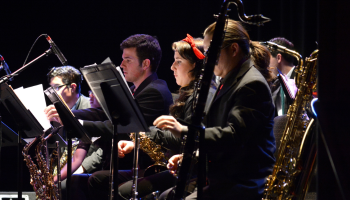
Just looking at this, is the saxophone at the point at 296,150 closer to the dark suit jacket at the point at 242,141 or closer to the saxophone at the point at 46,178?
the dark suit jacket at the point at 242,141

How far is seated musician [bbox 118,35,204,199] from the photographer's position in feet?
9.45

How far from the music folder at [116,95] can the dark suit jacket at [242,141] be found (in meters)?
0.56

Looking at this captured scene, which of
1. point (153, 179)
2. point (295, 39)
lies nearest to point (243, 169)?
point (153, 179)

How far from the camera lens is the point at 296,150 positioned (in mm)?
2180

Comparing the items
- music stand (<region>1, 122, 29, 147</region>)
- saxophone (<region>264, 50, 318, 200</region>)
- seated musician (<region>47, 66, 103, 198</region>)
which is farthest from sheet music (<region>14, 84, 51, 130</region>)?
saxophone (<region>264, 50, 318, 200</region>)

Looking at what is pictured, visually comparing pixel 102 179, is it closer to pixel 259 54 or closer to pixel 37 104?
pixel 37 104

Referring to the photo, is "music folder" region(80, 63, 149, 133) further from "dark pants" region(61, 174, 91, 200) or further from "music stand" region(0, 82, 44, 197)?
"dark pants" region(61, 174, 91, 200)

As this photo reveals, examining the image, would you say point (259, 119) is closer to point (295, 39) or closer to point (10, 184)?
point (295, 39)

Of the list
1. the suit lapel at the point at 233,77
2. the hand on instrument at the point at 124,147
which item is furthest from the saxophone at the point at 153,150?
the suit lapel at the point at 233,77

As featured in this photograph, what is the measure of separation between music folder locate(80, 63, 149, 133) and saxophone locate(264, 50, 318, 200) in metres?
0.90

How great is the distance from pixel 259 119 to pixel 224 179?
0.41 m

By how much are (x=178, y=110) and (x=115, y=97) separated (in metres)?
0.91

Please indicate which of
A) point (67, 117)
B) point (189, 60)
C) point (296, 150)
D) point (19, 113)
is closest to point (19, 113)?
point (19, 113)

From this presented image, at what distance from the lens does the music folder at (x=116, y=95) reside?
89.3 inches
